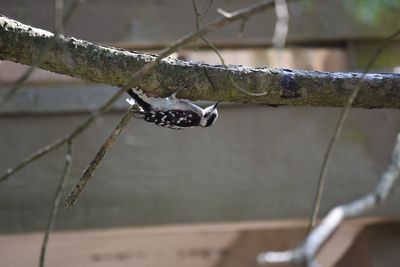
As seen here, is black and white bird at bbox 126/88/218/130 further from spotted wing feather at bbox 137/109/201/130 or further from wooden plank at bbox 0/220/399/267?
wooden plank at bbox 0/220/399/267

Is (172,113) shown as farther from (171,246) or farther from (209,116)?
(171,246)

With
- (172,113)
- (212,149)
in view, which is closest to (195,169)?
(212,149)

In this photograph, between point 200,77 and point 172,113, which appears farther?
point 172,113


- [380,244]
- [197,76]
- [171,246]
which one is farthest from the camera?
[171,246]

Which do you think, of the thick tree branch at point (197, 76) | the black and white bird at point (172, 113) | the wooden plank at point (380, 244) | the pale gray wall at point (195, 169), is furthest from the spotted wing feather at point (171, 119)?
the wooden plank at point (380, 244)

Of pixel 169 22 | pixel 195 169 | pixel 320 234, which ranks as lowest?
pixel 320 234

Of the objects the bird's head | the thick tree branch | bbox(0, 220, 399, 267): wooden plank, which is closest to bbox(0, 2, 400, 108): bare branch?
the thick tree branch

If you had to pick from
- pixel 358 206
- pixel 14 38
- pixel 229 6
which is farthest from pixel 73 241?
pixel 358 206
